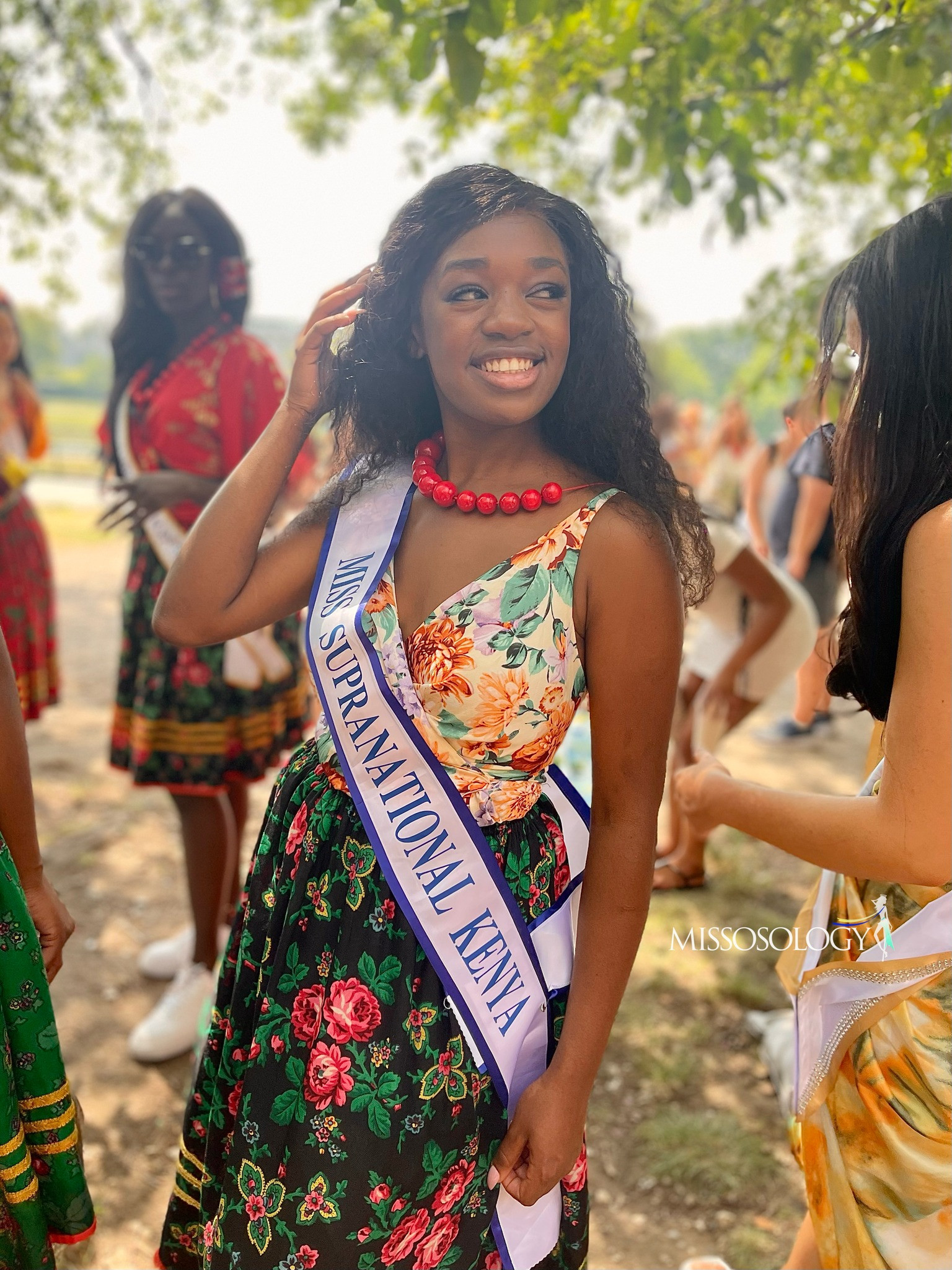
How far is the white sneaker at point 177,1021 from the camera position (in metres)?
2.92

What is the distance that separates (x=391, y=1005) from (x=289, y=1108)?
0.20 m

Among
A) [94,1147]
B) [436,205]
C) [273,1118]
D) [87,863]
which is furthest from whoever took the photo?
[87,863]

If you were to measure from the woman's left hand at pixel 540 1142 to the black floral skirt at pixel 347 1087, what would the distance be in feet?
0.17

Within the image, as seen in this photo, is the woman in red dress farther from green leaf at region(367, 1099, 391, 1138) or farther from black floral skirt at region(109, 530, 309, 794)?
green leaf at region(367, 1099, 391, 1138)

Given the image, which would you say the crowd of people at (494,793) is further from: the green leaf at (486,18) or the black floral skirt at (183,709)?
the black floral skirt at (183,709)

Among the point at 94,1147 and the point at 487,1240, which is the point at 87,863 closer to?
the point at 94,1147

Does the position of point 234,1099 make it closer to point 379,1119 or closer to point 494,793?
point 379,1119

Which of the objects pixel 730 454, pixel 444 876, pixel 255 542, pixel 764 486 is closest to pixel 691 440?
pixel 730 454

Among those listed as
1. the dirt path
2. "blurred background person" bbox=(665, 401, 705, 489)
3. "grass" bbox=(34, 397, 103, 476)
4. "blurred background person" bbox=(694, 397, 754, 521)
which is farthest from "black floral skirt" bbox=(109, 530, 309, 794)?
"blurred background person" bbox=(694, 397, 754, 521)

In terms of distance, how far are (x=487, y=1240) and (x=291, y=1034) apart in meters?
0.44

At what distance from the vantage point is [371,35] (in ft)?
24.3

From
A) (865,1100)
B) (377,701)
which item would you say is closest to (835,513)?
(377,701)

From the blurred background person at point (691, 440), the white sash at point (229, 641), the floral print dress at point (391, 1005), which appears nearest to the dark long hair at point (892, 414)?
the floral print dress at point (391, 1005)

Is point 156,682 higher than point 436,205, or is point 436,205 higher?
point 436,205
